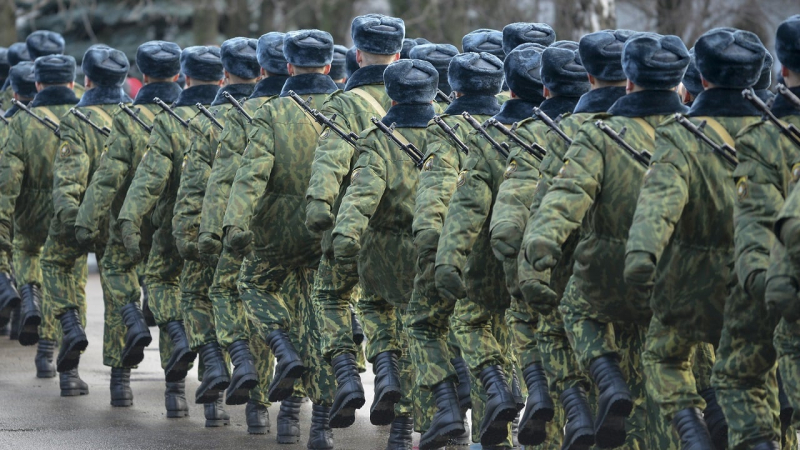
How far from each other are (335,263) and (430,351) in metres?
0.96

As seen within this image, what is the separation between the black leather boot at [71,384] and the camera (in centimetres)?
1136

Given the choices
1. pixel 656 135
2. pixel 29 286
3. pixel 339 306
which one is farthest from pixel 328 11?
pixel 656 135

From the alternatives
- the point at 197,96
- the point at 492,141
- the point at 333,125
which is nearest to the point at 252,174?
the point at 333,125

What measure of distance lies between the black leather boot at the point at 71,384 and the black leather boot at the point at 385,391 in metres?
3.41

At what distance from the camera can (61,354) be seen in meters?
11.1

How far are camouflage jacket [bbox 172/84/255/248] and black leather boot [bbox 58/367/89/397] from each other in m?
1.97

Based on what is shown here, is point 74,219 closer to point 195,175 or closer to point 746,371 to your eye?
point 195,175

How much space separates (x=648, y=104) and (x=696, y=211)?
663mm

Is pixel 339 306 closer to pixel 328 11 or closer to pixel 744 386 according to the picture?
pixel 744 386

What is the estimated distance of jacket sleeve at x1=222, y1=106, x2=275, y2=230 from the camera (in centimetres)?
912

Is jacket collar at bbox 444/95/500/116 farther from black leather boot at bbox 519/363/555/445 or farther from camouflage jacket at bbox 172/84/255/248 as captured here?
camouflage jacket at bbox 172/84/255/248

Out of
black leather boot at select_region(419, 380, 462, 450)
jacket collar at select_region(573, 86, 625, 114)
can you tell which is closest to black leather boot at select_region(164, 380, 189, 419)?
black leather boot at select_region(419, 380, 462, 450)

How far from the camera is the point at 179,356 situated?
33.4 ft

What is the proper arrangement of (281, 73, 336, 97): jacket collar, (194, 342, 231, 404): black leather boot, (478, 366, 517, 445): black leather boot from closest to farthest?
(478, 366, 517, 445): black leather boot, (281, 73, 336, 97): jacket collar, (194, 342, 231, 404): black leather boot
